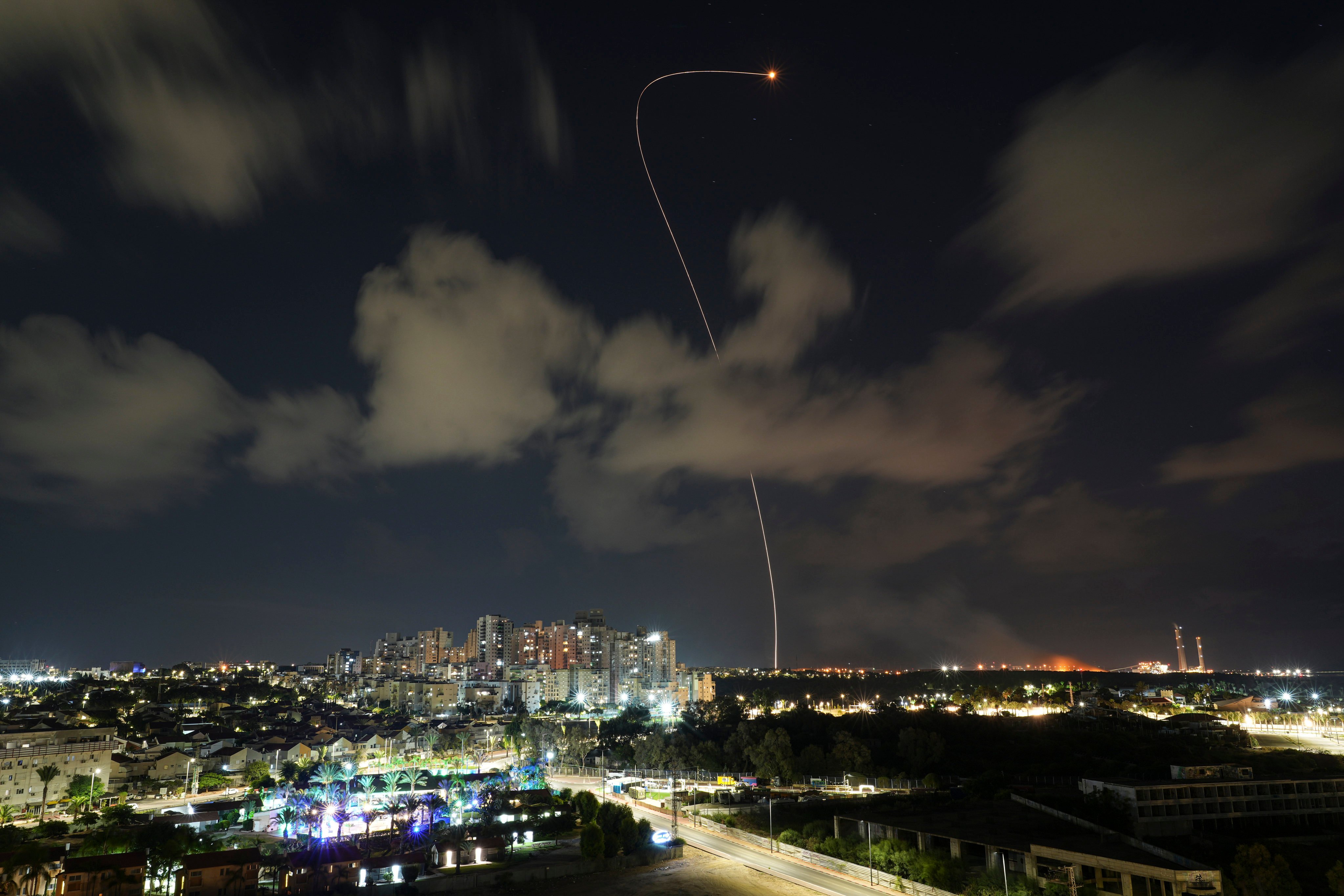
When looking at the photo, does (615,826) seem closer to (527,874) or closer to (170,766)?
(527,874)

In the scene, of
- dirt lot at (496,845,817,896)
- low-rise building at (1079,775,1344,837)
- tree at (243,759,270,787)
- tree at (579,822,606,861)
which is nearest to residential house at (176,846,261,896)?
dirt lot at (496,845,817,896)

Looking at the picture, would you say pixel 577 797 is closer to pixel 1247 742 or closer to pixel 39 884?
pixel 39 884

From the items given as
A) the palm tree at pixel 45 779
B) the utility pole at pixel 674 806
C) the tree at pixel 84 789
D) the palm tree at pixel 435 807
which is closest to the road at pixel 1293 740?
the utility pole at pixel 674 806

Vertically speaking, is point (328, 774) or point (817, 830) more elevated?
point (328, 774)

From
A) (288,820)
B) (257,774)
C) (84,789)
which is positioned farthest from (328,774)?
(288,820)

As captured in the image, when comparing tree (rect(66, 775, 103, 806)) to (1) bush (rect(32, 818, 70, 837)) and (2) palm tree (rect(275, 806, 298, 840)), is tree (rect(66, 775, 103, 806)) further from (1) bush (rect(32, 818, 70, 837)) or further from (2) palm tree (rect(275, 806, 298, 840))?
(2) palm tree (rect(275, 806, 298, 840))
